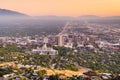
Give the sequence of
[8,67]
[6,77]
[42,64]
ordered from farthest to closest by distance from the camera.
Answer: [42,64]
[8,67]
[6,77]

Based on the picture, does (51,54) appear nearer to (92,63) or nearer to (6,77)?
(92,63)

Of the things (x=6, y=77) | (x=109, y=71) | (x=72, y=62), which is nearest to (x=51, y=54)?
(x=72, y=62)

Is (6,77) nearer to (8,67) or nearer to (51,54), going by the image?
(8,67)

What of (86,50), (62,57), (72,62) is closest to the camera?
(72,62)

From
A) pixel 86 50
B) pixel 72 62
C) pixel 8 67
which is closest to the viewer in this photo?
pixel 8 67

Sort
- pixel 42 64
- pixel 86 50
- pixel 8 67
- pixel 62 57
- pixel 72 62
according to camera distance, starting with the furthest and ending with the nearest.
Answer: pixel 86 50
pixel 62 57
pixel 72 62
pixel 42 64
pixel 8 67

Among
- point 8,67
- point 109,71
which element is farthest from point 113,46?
point 8,67

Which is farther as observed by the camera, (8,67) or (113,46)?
(113,46)

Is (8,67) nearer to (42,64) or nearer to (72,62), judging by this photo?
(42,64)

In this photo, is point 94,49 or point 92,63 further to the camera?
point 94,49
